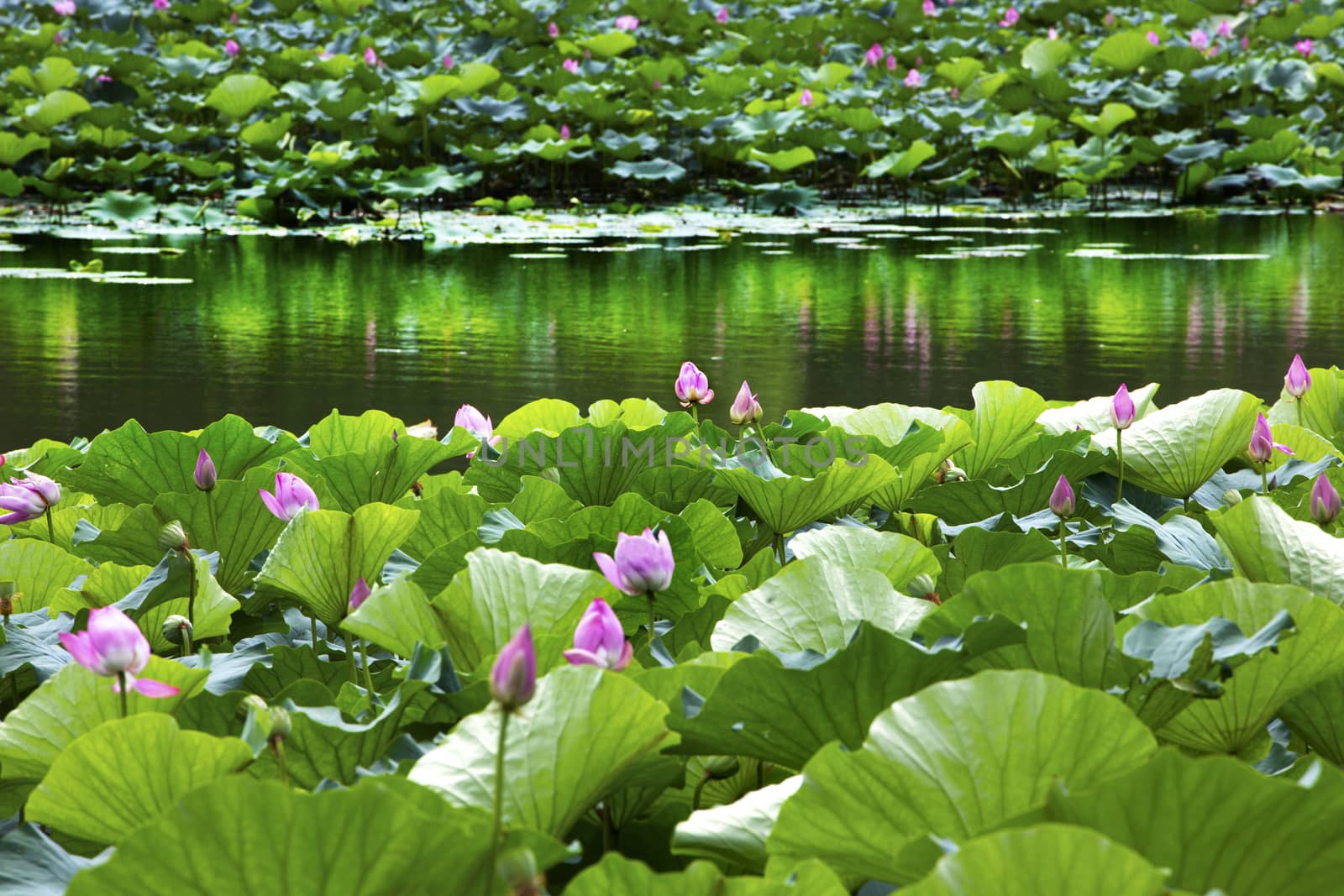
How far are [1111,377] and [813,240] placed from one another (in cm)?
407

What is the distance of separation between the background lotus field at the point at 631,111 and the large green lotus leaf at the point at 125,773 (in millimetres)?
7540

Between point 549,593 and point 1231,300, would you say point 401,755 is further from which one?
point 1231,300

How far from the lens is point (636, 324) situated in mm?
4230

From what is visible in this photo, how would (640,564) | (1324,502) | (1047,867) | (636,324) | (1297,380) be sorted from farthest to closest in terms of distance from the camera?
(636,324) < (1297,380) < (1324,502) < (640,564) < (1047,867)

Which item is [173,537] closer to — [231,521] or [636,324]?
[231,521]

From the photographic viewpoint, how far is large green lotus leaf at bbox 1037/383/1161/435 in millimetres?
1405

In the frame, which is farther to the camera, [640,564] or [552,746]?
[640,564]

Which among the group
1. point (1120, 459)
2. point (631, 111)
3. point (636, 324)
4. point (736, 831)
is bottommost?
point (736, 831)

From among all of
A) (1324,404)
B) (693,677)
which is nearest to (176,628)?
(693,677)

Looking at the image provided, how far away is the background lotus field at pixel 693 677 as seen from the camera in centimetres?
49

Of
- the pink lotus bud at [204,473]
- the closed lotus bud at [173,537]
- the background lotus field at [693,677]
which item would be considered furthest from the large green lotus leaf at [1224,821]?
the pink lotus bud at [204,473]

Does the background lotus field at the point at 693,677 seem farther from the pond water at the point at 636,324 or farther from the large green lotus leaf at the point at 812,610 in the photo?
the pond water at the point at 636,324

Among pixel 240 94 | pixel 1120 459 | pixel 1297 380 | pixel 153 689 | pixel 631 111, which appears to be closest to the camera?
pixel 153 689

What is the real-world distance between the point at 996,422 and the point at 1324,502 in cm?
53
